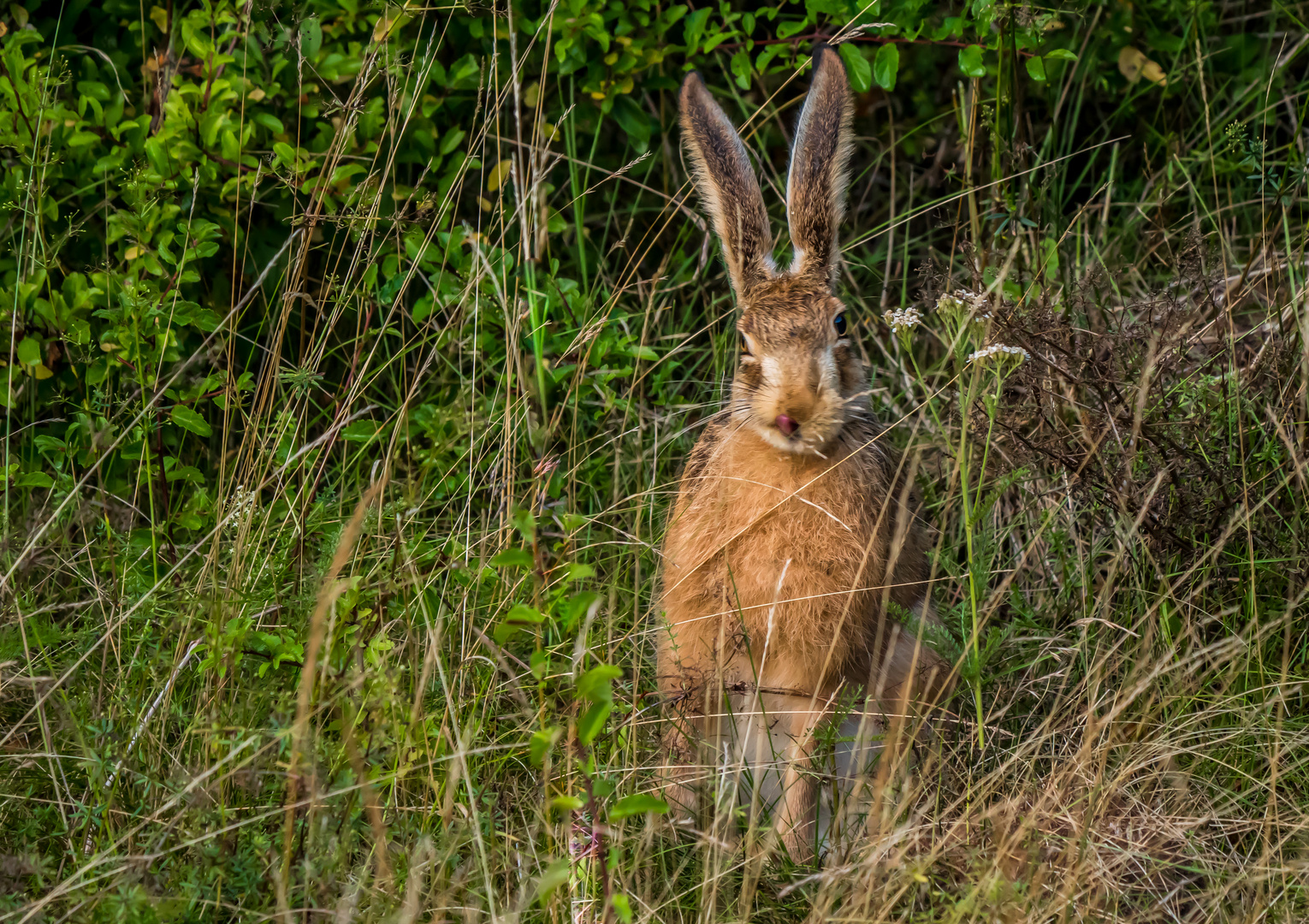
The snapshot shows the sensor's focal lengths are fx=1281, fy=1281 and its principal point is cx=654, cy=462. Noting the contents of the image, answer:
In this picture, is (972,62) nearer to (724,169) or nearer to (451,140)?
(724,169)

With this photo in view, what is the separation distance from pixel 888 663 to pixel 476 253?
157 centimetres

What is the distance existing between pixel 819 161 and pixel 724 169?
0.87 ft

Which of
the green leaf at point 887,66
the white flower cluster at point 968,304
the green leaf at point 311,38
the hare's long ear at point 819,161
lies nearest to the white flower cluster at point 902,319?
the white flower cluster at point 968,304

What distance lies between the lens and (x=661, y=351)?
14.4 ft

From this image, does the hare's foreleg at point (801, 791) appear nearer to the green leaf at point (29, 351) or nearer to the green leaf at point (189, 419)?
the green leaf at point (189, 419)

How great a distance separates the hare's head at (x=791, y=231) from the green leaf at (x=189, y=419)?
1.45 metres

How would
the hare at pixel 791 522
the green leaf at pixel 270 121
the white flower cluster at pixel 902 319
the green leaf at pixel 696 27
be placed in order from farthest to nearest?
the green leaf at pixel 696 27 → the green leaf at pixel 270 121 → the hare at pixel 791 522 → the white flower cluster at pixel 902 319

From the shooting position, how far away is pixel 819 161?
3.56 meters

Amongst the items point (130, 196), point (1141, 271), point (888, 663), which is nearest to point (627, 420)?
point (888, 663)

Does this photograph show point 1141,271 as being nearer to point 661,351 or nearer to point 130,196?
point 661,351

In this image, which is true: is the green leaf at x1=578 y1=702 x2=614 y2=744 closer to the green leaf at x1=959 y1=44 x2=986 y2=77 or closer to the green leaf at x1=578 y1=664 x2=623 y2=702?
the green leaf at x1=578 y1=664 x2=623 y2=702

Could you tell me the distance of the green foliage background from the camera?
2.57 m

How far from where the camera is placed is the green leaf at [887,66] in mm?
4055

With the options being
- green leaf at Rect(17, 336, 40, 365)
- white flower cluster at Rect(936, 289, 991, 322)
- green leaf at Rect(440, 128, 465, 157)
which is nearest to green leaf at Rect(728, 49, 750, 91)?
green leaf at Rect(440, 128, 465, 157)
